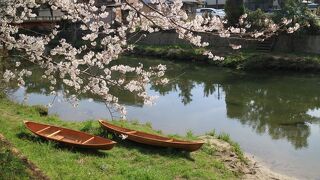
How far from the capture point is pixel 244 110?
49.3ft

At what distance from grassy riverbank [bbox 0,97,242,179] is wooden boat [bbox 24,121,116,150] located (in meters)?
0.12

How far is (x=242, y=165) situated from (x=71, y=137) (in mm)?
3433

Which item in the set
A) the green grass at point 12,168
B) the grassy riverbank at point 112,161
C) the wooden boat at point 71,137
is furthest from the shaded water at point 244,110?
the green grass at point 12,168

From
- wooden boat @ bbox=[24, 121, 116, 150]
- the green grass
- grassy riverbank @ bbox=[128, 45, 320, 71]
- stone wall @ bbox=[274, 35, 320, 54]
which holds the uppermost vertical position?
stone wall @ bbox=[274, 35, 320, 54]

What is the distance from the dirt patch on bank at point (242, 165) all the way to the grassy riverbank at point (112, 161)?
0.15m

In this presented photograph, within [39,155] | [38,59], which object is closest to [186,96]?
[39,155]

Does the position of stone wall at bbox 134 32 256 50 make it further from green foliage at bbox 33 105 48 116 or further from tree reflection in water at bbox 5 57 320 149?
green foliage at bbox 33 105 48 116

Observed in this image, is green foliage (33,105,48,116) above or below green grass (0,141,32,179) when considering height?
below

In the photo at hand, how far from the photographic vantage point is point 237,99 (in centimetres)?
1673

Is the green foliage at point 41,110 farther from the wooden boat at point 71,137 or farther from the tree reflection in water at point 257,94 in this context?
the wooden boat at point 71,137

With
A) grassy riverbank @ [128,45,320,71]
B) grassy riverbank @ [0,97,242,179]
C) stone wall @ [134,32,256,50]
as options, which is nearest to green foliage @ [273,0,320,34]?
grassy riverbank @ [128,45,320,71]

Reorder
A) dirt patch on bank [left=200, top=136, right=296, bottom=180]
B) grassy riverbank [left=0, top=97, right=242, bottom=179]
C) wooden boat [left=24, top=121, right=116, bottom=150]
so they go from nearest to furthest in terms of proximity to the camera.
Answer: grassy riverbank [left=0, top=97, right=242, bottom=179], wooden boat [left=24, top=121, right=116, bottom=150], dirt patch on bank [left=200, top=136, right=296, bottom=180]

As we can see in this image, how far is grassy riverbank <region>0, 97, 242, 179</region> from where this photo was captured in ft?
22.3

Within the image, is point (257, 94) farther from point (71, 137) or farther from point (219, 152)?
point (71, 137)
